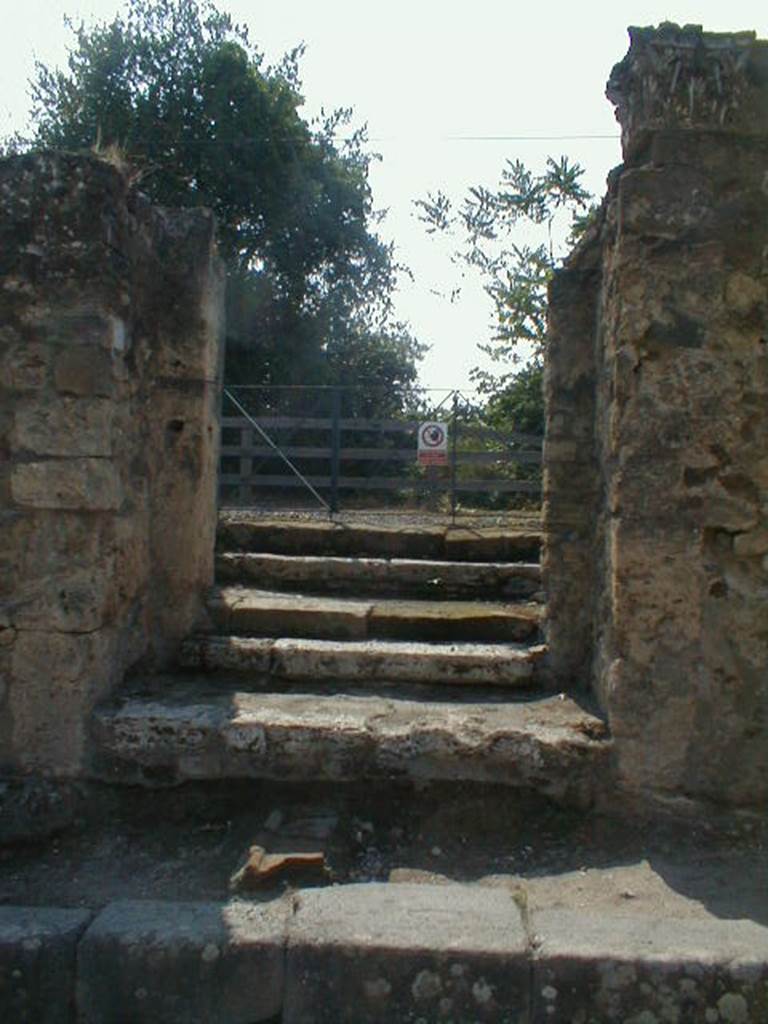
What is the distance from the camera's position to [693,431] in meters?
3.31

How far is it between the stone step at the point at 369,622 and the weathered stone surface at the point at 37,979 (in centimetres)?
197

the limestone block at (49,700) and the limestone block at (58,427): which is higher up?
the limestone block at (58,427)

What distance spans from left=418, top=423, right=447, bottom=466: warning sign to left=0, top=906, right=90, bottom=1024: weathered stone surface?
7.72 m

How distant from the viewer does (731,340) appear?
332 cm

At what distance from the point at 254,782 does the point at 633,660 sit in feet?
4.65

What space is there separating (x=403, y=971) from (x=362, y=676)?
1682 millimetres

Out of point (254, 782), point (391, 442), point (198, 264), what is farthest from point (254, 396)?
point (254, 782)

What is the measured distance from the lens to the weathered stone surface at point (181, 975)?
2.59 m

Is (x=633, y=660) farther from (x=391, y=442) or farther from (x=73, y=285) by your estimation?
(x=391, y=442)

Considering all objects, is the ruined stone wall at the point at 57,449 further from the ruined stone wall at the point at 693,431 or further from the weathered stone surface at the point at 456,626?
the ruined stone wall at the point at 693,431

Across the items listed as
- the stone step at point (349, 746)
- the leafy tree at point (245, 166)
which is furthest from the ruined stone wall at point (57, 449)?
the leafy tree at point (245, 166)

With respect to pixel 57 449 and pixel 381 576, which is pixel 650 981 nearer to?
pixel 57 449

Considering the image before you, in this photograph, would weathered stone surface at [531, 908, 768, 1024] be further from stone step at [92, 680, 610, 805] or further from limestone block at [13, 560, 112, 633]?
limestone block at [13, 560, 112, 633]

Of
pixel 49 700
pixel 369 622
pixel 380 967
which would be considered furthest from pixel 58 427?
pixel 380 967
